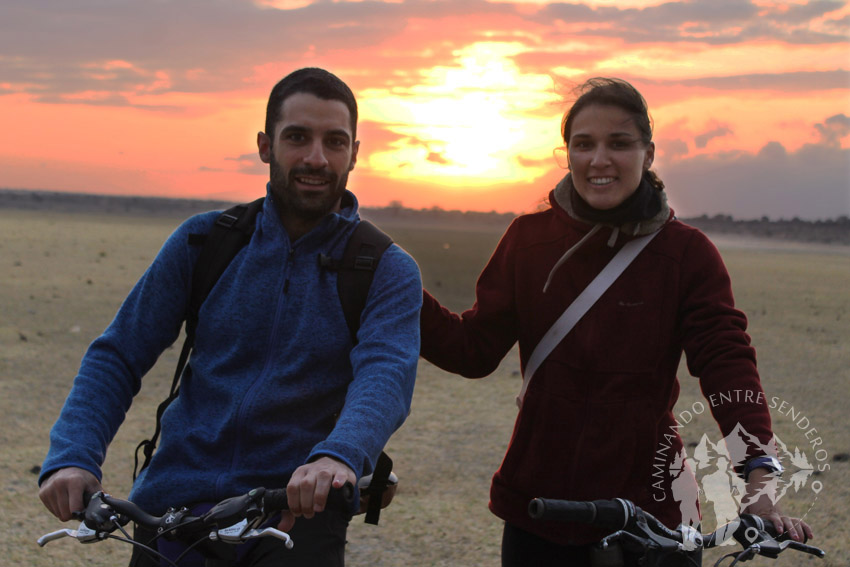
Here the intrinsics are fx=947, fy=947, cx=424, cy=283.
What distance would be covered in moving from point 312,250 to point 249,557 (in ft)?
2.84

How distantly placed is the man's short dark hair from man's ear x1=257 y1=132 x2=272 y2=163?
0.05 meters

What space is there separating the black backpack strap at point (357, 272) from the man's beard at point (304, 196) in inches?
5.0

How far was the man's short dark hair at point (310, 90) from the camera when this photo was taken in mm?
2764

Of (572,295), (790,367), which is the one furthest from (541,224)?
(790,367)

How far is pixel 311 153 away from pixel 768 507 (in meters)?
1.56

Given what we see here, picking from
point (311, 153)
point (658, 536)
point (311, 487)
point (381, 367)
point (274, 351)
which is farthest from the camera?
point (311, 153)

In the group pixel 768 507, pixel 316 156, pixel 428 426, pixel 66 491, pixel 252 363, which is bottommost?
pixel 428 426

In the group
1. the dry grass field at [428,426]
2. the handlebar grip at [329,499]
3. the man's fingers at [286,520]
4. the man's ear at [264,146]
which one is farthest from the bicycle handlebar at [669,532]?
the dry grass field at [428,426]

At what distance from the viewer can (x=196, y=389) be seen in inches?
107

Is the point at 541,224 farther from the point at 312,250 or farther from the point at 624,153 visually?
the point at 312,250

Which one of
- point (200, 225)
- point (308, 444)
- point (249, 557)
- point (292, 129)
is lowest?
point (249, 557)

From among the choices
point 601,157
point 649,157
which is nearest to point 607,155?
point 601,157

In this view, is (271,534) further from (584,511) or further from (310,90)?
(310,90)

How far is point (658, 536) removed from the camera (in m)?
2.16
